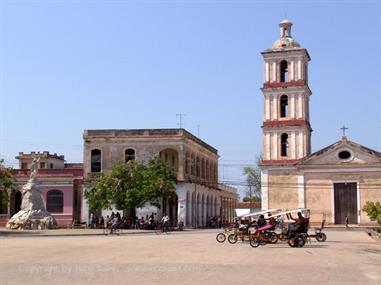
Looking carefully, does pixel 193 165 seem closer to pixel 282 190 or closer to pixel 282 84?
pixel 282 190

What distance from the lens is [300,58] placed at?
4669cm

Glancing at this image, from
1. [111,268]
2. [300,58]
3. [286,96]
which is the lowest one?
[111,268]

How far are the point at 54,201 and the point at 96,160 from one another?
5.09 metres

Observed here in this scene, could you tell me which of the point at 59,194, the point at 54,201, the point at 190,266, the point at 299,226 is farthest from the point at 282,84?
the point at 190,266

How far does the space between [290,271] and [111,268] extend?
4318mm

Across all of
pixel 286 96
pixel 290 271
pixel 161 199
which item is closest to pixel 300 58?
pixel 286 96

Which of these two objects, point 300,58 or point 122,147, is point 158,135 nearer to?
point 122,147

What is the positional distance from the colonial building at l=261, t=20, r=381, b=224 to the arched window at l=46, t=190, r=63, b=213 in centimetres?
1750

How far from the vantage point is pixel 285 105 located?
157 feet

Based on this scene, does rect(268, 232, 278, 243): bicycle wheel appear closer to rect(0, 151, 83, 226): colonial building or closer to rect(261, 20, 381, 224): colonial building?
rect(261, 20, 381, 224): colonial building

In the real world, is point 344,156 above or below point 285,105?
below

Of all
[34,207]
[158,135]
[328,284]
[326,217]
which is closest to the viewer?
[328,284]

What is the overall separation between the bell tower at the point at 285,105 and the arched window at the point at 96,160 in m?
14.1

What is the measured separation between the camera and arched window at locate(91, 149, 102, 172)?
51100 mm
